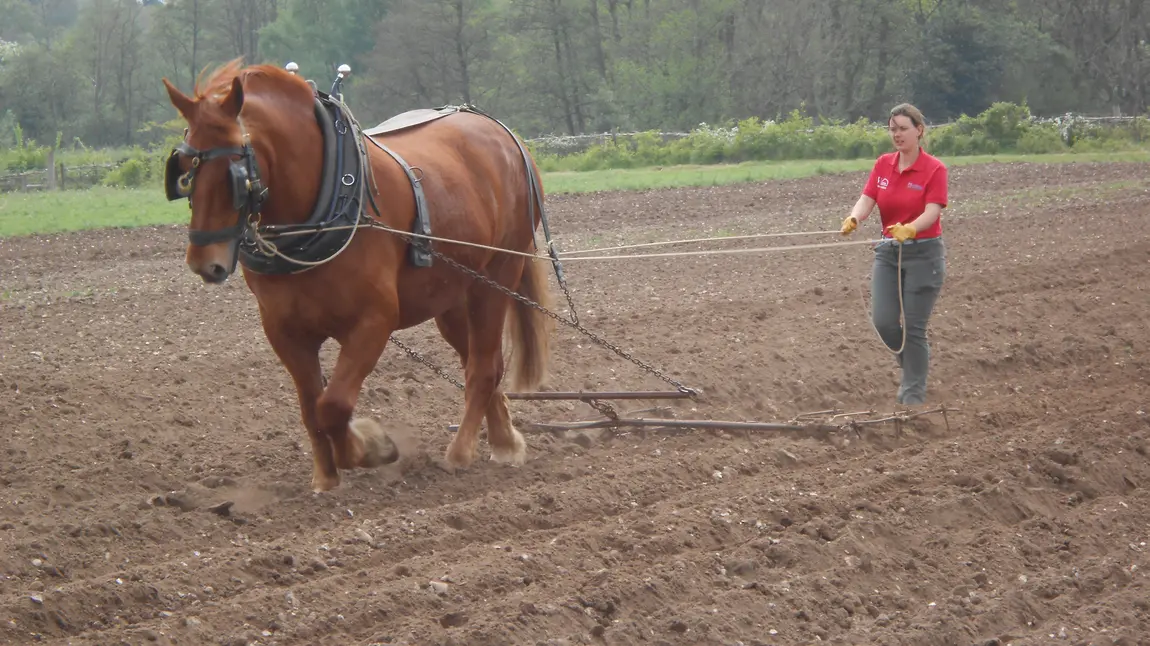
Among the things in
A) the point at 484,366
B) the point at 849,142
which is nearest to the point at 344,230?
the point at 484,366

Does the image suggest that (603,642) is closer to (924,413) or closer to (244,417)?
(924,413)

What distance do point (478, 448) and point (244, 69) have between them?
2.50m

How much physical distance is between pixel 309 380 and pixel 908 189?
3.48 meters

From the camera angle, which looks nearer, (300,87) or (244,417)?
(300,87)

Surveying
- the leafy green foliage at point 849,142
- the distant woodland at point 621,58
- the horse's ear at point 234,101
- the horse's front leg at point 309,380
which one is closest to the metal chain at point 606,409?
the horse's front leg at point 309,380

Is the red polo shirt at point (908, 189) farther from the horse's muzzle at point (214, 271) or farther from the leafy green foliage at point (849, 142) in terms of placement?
the leafy green foliage at point (849, 142)

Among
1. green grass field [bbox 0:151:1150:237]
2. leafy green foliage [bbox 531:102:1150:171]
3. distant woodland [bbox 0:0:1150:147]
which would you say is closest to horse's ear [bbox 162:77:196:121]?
green grass field [bbox 0:151:1150:237]

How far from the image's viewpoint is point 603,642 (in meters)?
4.28

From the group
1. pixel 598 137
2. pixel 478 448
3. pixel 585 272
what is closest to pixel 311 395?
pixel 478 448

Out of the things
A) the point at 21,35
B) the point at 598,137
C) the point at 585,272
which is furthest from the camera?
the point at 21,35

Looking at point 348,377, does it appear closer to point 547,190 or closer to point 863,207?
point 863,207

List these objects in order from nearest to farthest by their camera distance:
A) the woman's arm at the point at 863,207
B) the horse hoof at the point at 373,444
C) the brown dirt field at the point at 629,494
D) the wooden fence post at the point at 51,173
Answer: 1. the brown dirt field at the point at 629,494
2. the horse hoof at the point at 373,444
3. the woman's arm at the point at 863,207
4. the wooden fence post at the point at 51,173

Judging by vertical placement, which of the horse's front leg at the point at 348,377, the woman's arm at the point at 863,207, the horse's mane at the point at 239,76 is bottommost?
the horse's front leg at the point at 348,377

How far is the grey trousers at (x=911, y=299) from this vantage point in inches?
284
